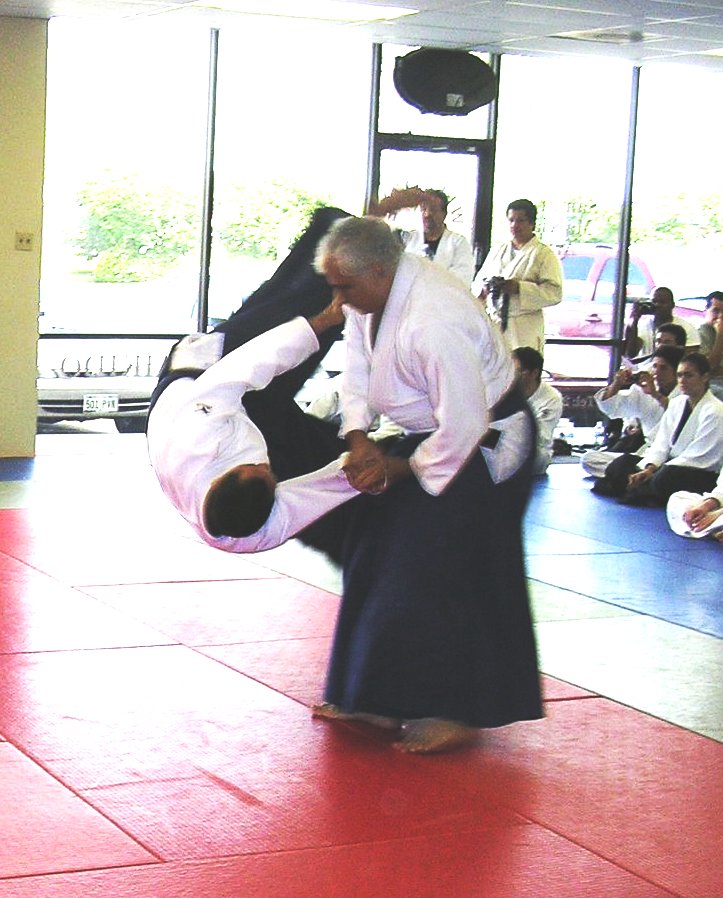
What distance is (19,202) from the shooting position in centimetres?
856

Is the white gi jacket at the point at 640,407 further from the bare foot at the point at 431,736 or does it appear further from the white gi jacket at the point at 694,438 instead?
the bare foot at the point at 431,736

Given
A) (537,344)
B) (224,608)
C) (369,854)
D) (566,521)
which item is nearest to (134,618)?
(224,608)

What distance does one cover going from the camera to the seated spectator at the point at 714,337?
392 inches

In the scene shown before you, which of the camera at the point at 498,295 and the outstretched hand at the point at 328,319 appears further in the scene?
the camera at the point at 498,295

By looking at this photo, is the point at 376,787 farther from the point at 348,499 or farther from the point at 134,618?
the point at 134,618

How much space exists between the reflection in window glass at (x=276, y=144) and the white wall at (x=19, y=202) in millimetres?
1750

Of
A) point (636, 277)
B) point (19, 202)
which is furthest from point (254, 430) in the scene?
point (636, 277)

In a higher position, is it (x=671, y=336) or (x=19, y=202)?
(x=19, y=202)

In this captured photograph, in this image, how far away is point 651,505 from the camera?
817 centimetres

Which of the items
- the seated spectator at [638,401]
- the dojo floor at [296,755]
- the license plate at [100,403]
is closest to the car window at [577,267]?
the seated spectator at [638,401]

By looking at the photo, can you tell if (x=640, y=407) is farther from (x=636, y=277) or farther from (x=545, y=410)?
(x=636, y=277)

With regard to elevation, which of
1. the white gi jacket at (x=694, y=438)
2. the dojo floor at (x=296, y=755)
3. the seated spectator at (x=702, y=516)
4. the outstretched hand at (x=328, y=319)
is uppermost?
the outstretched hand at (x=328, y=319)

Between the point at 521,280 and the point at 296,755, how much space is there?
555 cm

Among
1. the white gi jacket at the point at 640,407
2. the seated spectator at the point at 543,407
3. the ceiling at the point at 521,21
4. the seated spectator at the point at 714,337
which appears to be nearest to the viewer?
the ceiling at the point at 521,21
